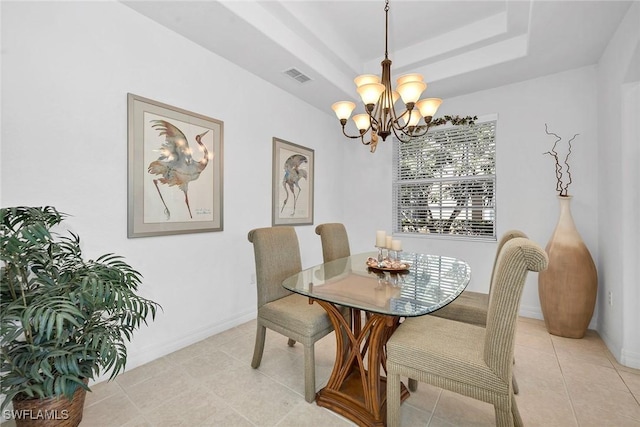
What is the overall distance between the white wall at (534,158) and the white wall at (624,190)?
1.33 ft

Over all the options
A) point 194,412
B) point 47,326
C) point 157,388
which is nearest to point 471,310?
point 194,412

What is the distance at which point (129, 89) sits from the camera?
2.04m

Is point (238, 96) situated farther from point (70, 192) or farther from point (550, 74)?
point (550, 74)

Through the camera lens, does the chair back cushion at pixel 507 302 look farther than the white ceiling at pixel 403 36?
No

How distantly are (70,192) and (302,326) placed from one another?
172 centimetres

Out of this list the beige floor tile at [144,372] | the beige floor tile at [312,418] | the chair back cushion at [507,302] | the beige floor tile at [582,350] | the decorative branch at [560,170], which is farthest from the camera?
the decorative branch at [560,170]

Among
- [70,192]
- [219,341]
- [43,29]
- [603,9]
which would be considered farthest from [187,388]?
[603,9]

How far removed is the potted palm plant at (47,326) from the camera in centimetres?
118

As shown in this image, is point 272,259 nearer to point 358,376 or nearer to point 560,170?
point 358,376

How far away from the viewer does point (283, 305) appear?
1.95 metres

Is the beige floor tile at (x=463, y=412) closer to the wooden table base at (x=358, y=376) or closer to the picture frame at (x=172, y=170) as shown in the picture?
the wooden table base at (x=358, y=376)

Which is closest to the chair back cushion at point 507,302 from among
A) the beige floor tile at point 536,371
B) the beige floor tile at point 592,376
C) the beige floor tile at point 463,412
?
the beige floor tile at point 463,412

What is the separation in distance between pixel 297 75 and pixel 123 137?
5.96 ft

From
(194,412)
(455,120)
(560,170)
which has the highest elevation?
(455,120)
